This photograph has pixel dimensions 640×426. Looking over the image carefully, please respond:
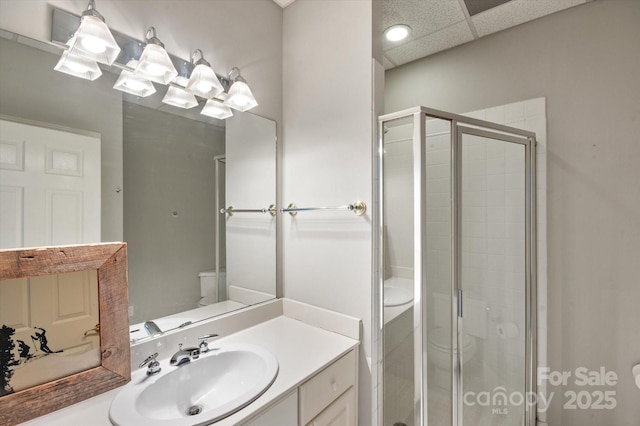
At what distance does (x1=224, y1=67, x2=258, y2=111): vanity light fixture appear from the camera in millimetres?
1334

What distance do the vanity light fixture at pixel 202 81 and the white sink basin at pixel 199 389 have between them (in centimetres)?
111

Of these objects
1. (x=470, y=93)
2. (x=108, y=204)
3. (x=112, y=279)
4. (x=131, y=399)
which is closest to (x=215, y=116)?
(x=108, y=204)

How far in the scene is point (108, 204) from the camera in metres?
1.03

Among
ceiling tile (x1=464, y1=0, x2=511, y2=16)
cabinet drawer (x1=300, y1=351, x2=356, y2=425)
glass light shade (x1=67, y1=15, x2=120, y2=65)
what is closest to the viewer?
glass light shade (x1=67, y1=15, x2=120, y2=65)

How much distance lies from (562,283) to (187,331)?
2.08 metres

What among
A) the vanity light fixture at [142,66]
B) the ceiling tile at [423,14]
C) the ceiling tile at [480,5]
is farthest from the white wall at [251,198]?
the ceiling tile at [480,5]

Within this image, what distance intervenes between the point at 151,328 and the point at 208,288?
0.27 metres

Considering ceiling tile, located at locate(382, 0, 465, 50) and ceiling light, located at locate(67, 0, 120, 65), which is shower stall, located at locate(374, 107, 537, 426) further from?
ceiling light, located at locate(67, 0, 120, 65)

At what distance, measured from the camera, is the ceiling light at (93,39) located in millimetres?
910

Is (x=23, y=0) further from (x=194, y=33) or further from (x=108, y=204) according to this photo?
(x=108, y=204)

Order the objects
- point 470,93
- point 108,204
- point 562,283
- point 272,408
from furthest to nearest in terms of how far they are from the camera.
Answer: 1. point 470,93
2. point 562,283
3. point 108,204
4. point 272,408

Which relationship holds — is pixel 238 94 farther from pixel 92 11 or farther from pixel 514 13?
pixel 514 13

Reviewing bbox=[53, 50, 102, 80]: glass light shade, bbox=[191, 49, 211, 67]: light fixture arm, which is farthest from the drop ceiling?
bbox=[53, 50, 102, 80]: glass light shade

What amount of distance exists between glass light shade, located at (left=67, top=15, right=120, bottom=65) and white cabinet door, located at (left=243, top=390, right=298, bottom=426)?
1306mm
